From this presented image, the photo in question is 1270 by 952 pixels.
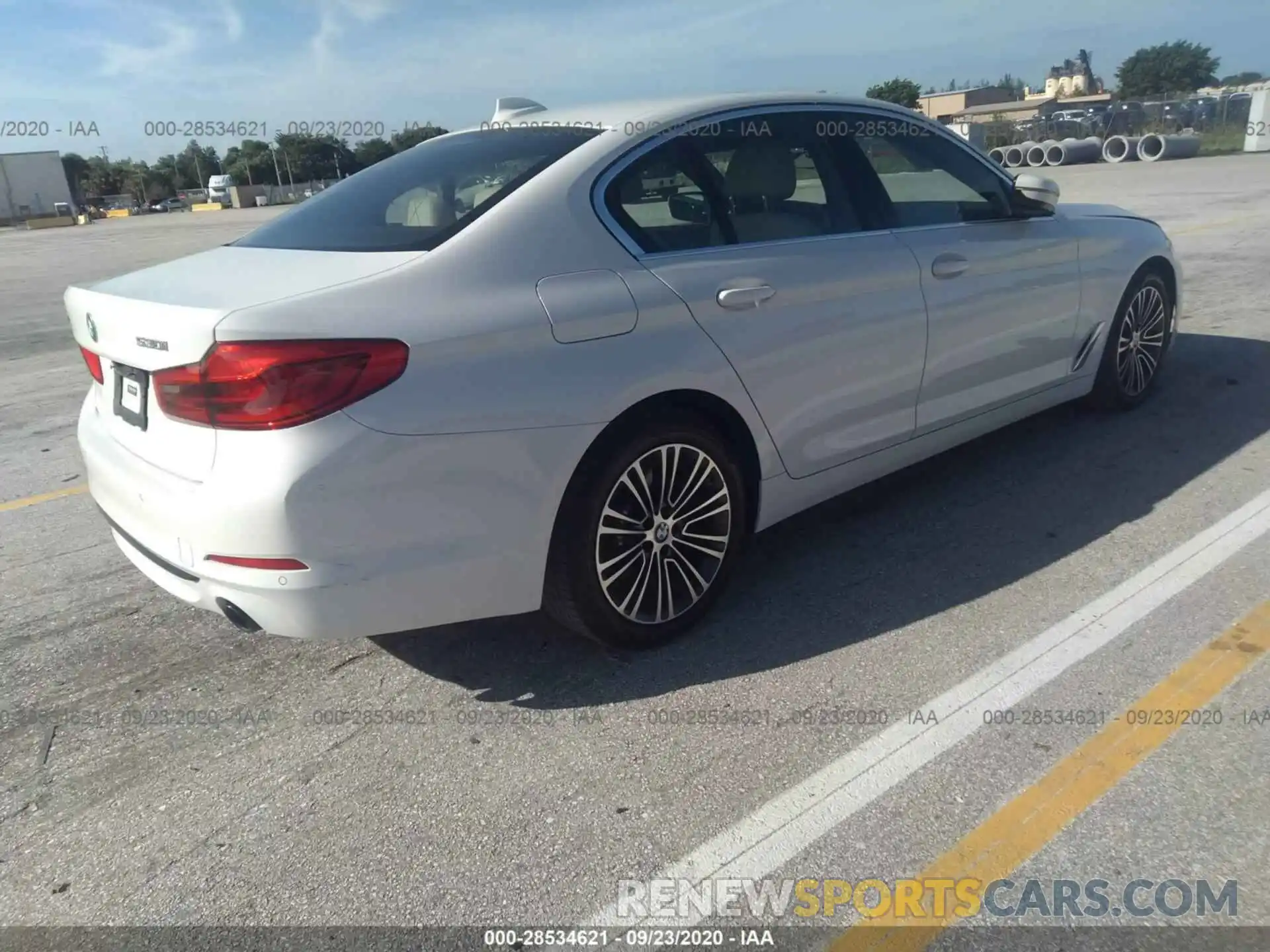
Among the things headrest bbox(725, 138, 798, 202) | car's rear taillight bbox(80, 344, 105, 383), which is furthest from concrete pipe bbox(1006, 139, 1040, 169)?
car's rear taillight bbox(80, 344, 105, 383)

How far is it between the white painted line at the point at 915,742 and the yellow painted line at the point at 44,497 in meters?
4.05

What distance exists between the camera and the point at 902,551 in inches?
154

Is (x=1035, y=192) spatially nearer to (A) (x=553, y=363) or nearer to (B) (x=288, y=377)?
(A) (x=553, y=363)

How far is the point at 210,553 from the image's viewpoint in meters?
2.60

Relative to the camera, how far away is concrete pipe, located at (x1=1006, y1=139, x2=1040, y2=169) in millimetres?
35719

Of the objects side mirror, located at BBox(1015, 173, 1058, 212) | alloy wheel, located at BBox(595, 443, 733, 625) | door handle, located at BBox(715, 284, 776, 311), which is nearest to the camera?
alloy wheel, located at BBox(595, 443, 733, 625)

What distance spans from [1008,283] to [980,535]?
1.10 m

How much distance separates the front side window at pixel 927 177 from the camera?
3928 millimetres

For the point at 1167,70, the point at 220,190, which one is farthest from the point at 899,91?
the point at 1167,70

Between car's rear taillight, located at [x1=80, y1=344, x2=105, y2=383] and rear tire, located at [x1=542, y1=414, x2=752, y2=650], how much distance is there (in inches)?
60.9

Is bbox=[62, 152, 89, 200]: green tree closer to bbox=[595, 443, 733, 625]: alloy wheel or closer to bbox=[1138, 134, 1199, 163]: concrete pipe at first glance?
bbox=[1138, 134, 1199, 163]: concrete pipe

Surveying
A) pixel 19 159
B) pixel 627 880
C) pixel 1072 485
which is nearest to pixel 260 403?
pixel 627 880

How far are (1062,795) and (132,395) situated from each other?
276 cm

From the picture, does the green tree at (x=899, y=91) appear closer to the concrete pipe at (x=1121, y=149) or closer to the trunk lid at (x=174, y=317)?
the concrete pipe at (x=1121, y=149)
